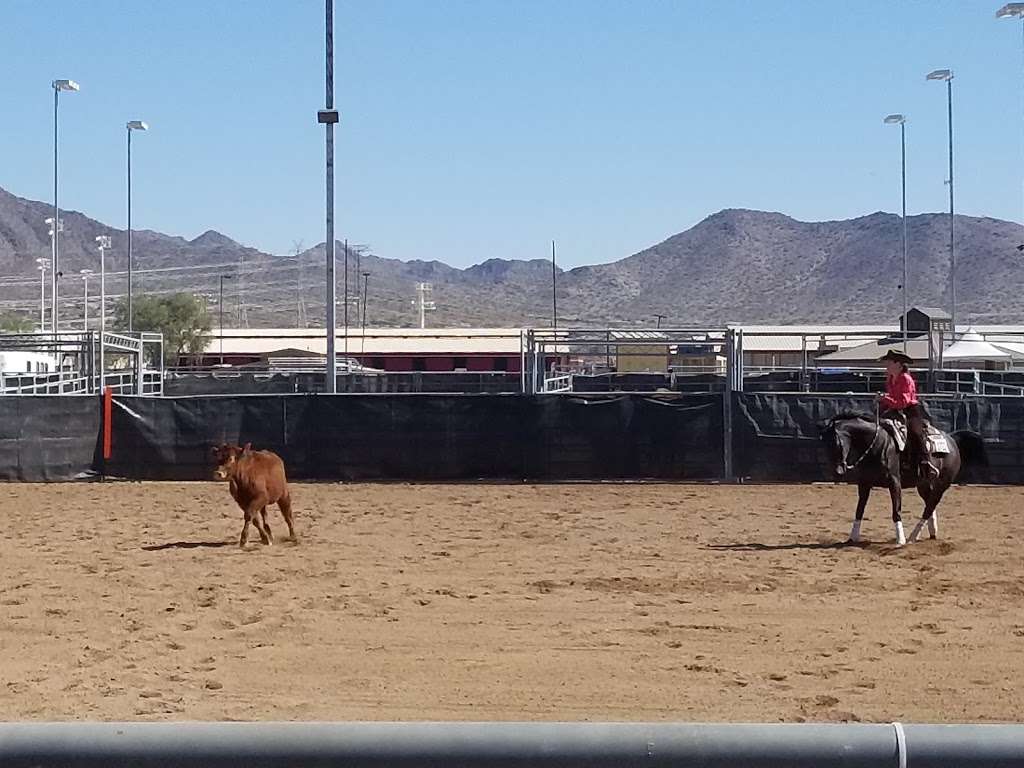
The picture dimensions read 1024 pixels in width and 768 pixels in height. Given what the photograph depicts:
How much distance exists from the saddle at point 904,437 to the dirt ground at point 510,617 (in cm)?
96

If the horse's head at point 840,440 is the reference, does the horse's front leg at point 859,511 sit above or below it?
below

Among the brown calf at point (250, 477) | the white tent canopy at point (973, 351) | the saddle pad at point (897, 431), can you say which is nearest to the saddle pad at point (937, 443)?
the saddle pad at point (897, 431)

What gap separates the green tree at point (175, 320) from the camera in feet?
252

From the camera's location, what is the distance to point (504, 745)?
9.52ft

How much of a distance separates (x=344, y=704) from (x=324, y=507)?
1094cm

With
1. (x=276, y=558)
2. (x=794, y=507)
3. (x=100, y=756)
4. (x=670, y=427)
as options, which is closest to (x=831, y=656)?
(x=276, y=558)

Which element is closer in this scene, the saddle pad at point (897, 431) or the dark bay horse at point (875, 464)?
the dark bay horse at point (875, 464)

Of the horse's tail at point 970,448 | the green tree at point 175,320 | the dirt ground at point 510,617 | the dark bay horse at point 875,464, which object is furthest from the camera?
the green tree at point 175,320

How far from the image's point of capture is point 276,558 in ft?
45.4

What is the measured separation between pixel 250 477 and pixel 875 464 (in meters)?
6.28

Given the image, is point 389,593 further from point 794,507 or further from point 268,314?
point 268,314

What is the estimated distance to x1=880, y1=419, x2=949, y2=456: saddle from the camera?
49.4 feet

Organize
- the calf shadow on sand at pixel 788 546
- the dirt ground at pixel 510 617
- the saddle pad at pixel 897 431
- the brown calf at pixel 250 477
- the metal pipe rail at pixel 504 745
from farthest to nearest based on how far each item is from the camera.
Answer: the saddle pad at pixel 897 431
the calf shadow on sand at pixel 788 546
the brown calf at pixel 250 477
the dirt ground at pixel 510 617
the metal pipe rail at pixel 504 745

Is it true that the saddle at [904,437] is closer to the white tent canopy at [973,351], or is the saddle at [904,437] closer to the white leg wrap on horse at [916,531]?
the white leg wrap on horse at [916,531]
